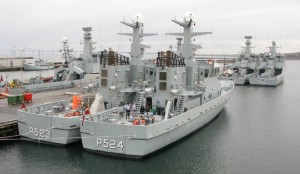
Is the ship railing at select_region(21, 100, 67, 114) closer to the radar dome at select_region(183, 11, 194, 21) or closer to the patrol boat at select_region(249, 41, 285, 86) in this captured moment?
the radar dome at select_region(183, 11, 194, 21)

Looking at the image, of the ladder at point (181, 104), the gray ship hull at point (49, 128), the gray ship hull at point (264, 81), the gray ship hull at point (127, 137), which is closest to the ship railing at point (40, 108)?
the gray ship hull at point (49, 128)

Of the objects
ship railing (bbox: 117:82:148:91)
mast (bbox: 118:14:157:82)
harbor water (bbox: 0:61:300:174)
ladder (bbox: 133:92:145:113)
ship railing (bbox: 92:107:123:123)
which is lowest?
harbor water (bbox: 0:61:300:174)

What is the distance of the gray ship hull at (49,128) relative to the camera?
65.6 ft

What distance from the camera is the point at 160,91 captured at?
77.1 ft

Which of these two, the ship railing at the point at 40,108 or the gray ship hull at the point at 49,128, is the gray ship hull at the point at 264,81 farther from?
the gray ship hull at the point at 49,128

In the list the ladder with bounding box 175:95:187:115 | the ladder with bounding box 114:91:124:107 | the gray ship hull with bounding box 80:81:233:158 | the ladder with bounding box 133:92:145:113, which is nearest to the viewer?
the gray ship hull with bounding box 80:81:233:158

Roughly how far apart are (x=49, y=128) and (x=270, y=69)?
177ft

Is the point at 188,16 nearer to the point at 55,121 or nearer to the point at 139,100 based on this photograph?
the point at 139,100

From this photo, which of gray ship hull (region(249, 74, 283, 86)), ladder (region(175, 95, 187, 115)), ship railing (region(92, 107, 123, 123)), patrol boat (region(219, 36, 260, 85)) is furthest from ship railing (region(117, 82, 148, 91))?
patrol boat (region(219, 36, 260, 85))

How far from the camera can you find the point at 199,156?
67.2 feet

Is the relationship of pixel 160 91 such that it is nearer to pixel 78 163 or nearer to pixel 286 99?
pixel 78 163

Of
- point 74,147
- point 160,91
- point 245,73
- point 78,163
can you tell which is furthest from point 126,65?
point 245,73

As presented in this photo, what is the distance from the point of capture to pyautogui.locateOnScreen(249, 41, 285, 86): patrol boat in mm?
60000

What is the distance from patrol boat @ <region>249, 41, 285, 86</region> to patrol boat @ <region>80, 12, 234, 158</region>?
2983 cm
